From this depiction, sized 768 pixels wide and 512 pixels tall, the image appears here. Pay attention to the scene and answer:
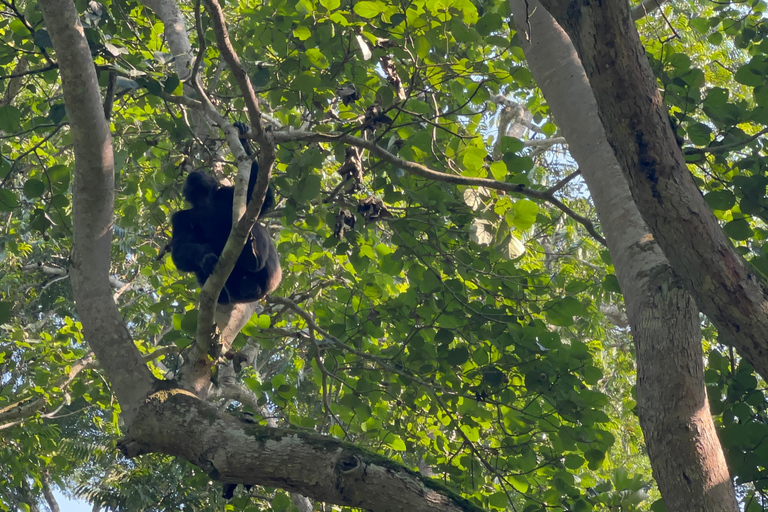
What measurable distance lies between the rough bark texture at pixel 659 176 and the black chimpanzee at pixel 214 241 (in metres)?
3.14

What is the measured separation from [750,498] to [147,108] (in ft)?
17.0

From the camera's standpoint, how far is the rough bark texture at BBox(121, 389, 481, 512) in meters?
2.63

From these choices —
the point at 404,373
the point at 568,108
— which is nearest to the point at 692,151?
the point at 568,108

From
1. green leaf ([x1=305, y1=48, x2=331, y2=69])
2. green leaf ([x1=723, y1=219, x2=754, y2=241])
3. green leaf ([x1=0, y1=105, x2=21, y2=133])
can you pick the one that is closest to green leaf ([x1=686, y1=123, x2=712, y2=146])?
green leaf ([x1=723, y1=219, x2=754, y2=241])

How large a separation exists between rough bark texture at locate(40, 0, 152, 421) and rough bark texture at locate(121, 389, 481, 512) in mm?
237

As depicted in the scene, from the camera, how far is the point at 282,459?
2777 millimetres

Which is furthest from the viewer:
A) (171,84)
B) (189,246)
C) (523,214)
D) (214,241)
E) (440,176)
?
(214,241)

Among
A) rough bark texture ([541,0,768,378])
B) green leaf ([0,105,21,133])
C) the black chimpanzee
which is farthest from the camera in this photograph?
the black chimpanzee

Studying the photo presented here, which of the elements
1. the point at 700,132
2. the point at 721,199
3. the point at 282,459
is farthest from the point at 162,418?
the point at 700,132

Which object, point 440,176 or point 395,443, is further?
point 395,443

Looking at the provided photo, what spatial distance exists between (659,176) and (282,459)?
1922mm

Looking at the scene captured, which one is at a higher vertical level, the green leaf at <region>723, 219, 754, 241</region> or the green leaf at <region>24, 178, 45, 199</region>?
the green leaf at <region>723, 219, 754, 241</region>

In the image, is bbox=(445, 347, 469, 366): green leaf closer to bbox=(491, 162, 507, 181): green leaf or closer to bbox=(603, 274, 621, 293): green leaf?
bbox=(603, 274, 621, 293): green leaf

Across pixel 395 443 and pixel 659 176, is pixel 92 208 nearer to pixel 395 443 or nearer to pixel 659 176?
pixel 395 443
